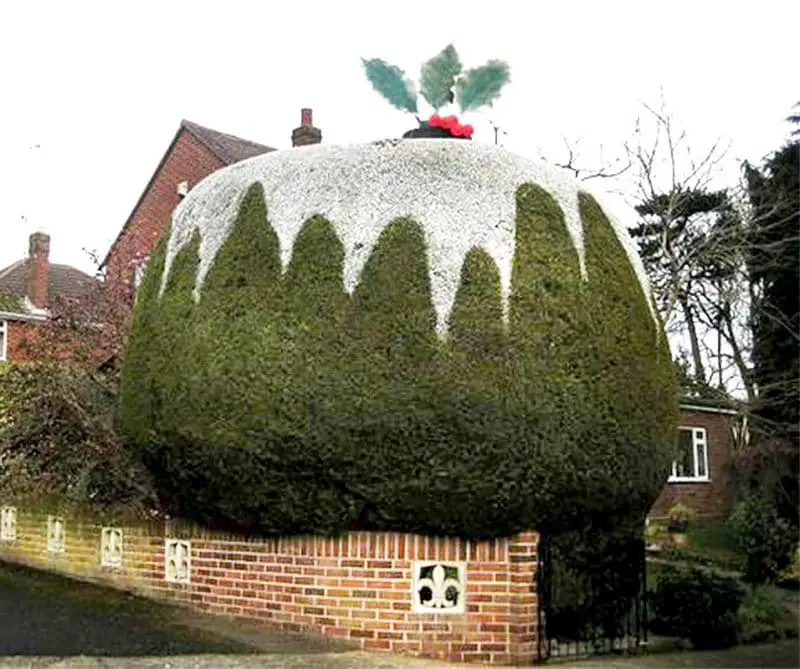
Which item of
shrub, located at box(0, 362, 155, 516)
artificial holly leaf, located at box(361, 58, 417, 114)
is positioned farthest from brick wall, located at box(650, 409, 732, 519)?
artificial holly leaf, located at box(361, 58, 417, 114)

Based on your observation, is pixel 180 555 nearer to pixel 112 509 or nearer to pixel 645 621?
pixel 112 509

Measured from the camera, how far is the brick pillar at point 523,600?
26.9 feet

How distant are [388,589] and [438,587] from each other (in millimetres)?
427

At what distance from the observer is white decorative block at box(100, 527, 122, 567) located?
11.6 meters

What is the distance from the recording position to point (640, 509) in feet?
31.0

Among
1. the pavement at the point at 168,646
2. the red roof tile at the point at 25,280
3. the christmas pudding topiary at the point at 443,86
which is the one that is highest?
the red roof tile at the point at 25,280

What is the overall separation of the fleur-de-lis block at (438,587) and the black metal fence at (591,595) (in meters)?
0.68

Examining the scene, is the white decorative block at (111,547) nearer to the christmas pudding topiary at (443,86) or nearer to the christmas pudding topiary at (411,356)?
the christmas pudding topiary at (411,356)

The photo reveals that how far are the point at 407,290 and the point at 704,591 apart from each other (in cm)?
473

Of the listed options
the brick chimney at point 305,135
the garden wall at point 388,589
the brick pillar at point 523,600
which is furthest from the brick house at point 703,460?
the brick pillar at point 523,600

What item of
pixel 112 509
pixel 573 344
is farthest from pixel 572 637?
pixel 112 509

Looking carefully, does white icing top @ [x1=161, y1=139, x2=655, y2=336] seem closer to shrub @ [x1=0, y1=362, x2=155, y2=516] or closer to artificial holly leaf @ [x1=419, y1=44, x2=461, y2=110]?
artificial holly leaf @ [x1=419, y1=44, x2=461, y2=110]

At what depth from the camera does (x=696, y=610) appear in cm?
1027

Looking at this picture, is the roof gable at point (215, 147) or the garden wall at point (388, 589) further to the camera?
the roof gable at point (215, 147)
